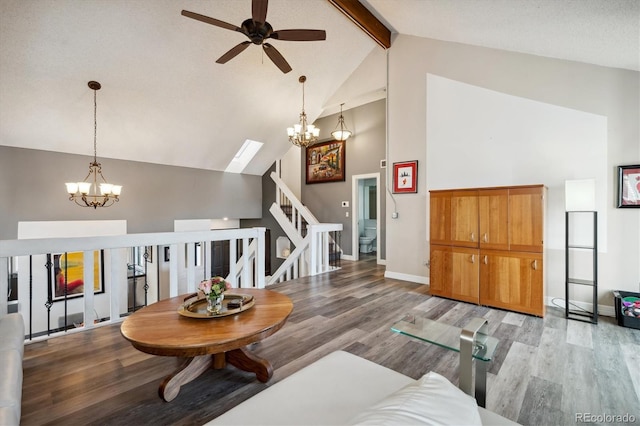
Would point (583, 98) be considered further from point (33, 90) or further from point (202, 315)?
point (33, 90)

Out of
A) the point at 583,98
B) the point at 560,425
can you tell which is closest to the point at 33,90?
the point at 560,425

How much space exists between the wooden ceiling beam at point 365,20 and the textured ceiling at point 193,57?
0.16 m

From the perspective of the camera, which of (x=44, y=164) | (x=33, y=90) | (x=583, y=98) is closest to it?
(x=583, y=98)


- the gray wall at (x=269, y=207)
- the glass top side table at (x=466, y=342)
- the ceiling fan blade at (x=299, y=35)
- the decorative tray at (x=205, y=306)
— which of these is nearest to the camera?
the glass top side table at (x=466, y=342)

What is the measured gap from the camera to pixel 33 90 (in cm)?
374

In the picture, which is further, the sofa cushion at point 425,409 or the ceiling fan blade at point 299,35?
the ceiling fan blade at point 299,35

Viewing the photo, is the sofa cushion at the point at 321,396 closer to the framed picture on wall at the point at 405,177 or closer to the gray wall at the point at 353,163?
the framed picture on wall at the point at 405,177

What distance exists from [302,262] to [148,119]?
3.79 metres

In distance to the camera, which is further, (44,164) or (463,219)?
(44,164)

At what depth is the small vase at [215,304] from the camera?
188 cm

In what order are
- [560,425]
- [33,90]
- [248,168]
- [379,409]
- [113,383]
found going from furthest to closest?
[248,168], [33,90], [113,383], [560,425], [379,409]

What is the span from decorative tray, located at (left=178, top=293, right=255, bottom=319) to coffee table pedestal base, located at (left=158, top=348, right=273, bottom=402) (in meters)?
0.33

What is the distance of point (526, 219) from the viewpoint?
10.7 ft

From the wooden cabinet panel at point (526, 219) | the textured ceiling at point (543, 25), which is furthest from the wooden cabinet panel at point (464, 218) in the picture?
the textured ceiling at point (543, 25)
